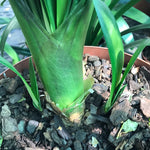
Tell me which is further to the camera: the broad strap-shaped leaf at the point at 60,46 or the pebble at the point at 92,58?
the pebble at the point at 92,58

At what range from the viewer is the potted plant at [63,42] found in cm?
29

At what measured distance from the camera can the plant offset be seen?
29 cm

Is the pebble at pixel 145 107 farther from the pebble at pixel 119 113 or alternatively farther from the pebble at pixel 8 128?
the pebble at pixel 8 128

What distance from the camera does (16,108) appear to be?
57 cm

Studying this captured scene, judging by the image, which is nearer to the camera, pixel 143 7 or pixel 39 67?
pixel 39 67

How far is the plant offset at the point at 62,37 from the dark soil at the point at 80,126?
134 mm

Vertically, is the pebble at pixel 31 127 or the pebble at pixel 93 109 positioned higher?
the pebble at pixel 93 109

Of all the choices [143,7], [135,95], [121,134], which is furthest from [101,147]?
[143,7]

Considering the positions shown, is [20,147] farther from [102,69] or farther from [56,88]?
[102,69]

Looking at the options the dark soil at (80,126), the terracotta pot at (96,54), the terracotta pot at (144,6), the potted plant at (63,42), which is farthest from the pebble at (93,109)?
the terracotta pot at (144,6)

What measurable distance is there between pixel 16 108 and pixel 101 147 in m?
0.27

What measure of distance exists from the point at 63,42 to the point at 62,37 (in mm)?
11

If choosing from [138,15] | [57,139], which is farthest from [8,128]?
[138,15]

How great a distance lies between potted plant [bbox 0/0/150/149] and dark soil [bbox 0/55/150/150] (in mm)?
111
